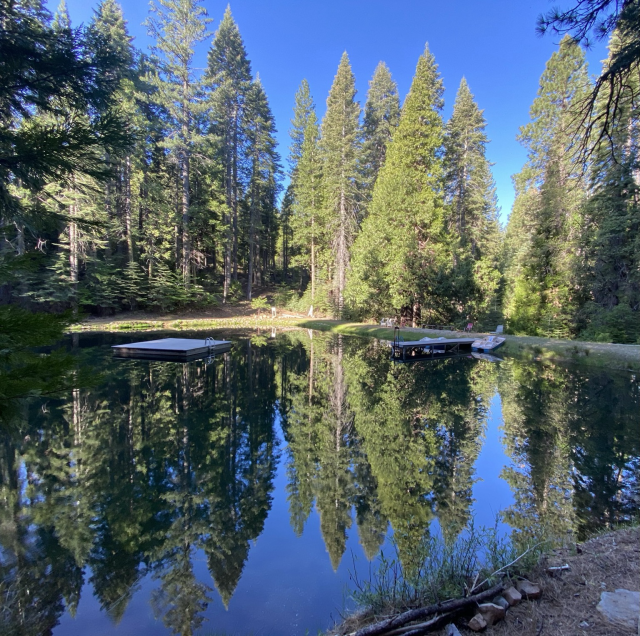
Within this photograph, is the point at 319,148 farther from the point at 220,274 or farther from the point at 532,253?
the point at 532,253

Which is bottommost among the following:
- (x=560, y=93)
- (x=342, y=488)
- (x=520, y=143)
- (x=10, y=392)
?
(x=342, y=488)

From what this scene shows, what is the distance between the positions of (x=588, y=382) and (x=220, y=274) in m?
35.4

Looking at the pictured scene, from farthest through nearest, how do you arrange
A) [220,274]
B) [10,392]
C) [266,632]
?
A: [220,274]
[266,632]
[10,392]

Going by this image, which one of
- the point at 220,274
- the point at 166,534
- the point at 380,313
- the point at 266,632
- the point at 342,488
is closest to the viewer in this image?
the point at 266,632

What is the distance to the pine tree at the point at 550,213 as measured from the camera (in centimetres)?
2033

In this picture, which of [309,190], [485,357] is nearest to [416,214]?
[485,357]

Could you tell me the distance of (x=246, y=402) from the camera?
9.74 m

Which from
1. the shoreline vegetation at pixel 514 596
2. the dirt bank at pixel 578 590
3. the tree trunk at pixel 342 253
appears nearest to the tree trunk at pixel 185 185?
the tree trunk at pixel 342 253

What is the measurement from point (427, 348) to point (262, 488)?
528 inches

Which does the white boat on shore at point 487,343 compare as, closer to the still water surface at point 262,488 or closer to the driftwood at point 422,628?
the still water surface at point 262,488

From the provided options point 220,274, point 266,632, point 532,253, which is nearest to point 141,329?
point 220,274

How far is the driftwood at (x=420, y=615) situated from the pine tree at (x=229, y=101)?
31731 mm

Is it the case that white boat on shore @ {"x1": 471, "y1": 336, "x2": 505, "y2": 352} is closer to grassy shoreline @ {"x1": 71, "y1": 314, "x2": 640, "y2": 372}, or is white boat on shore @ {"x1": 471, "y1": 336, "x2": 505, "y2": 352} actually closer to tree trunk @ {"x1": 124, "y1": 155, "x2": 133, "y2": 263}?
grassy shoreline @ {"x1": 71, "y1": 314, "x2": 640, "y2": 372}

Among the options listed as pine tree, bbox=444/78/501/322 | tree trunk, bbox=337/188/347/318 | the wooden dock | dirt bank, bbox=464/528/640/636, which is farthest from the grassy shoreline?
pine tree, bbox=444/78/501/322
